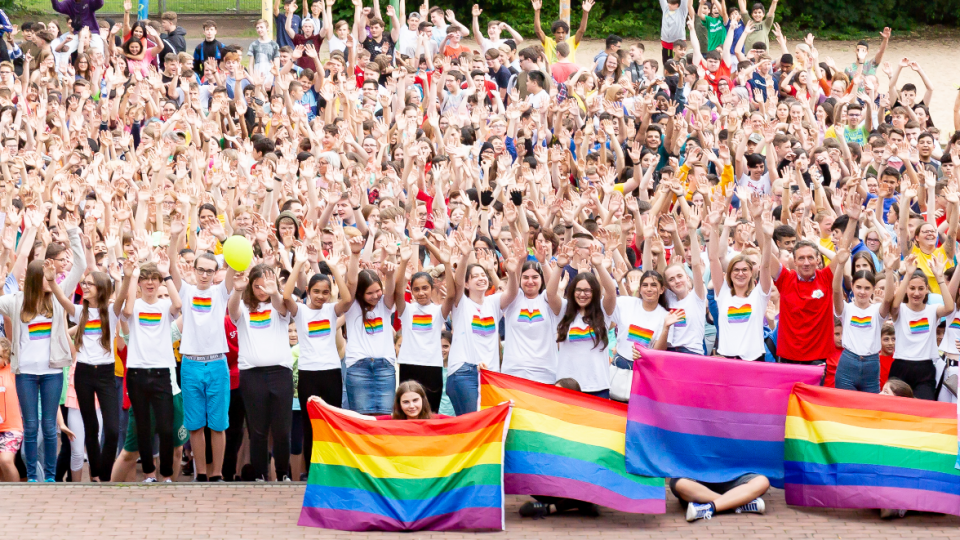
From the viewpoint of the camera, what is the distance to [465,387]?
8664 millimetres

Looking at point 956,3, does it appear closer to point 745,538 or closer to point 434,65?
point 434,65

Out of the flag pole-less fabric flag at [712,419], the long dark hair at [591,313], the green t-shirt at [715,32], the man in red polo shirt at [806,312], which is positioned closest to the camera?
the flag pole-less fabric flag at [712,419]

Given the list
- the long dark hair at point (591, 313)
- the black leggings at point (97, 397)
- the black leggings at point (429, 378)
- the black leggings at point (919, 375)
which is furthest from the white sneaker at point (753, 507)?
the black leggings at point (97, 397)

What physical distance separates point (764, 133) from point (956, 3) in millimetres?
16397

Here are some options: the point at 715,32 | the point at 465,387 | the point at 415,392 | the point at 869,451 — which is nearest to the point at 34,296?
the point at 415,392

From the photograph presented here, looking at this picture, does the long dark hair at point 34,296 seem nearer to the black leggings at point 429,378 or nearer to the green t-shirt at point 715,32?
the black leggings at point 429,378

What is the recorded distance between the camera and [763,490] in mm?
7953

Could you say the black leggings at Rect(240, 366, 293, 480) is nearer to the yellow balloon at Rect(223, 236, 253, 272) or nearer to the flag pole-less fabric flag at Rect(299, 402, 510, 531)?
the flag pole-less fabric flag at Rect(299, 402, 510, 531)

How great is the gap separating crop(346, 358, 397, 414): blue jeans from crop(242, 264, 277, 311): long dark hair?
77 cm

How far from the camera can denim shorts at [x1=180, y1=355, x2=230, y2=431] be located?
8469mm

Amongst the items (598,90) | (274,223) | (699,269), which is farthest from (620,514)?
(598,90)

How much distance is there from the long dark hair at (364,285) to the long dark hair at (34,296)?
2.06 meters

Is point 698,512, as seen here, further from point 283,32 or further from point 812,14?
point 812,14

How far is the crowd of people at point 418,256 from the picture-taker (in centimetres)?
848
